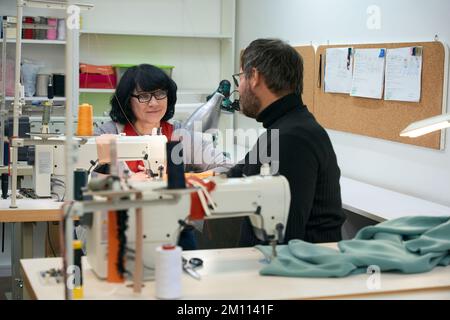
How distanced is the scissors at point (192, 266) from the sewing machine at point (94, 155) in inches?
37.7

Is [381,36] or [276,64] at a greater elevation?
[381,36]

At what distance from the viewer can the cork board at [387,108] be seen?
3.28 metres

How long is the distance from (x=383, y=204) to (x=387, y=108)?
63cm

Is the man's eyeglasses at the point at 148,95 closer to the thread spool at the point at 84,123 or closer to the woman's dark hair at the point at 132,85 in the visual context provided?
the woman's dark hair at the point at 132,85

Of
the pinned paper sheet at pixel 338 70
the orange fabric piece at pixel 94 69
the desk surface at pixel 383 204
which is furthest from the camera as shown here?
the orange fabric piece at pixel 94 69

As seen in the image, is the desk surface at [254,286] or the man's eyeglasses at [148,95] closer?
the desk surface at [254,286]

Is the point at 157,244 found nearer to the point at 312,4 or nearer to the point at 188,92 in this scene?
the point at 312,4

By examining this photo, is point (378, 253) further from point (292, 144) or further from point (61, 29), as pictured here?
point (61, 29)

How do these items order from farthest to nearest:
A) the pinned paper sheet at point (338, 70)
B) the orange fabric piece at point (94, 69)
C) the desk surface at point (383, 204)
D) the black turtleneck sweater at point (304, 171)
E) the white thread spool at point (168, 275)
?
the orange fabric piece at point (94, 69), the pinned paper sheet at point (338, 70), the desk surface at point (383, 204), the black turtleneck sweater at point (304, 171), the white thread spool at point (168, 275)

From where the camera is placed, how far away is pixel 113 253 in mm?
1845

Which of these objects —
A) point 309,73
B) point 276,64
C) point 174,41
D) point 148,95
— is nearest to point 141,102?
point 148,95

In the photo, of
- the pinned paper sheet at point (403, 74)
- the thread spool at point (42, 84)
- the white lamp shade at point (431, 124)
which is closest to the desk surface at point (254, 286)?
the white lamp shade at point (431, 124)

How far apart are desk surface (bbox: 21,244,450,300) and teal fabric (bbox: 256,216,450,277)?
0.08ft

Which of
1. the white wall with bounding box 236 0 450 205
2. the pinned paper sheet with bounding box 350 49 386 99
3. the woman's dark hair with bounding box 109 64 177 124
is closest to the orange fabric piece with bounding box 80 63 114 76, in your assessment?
the white wall with bounding box 236 0 450 205
